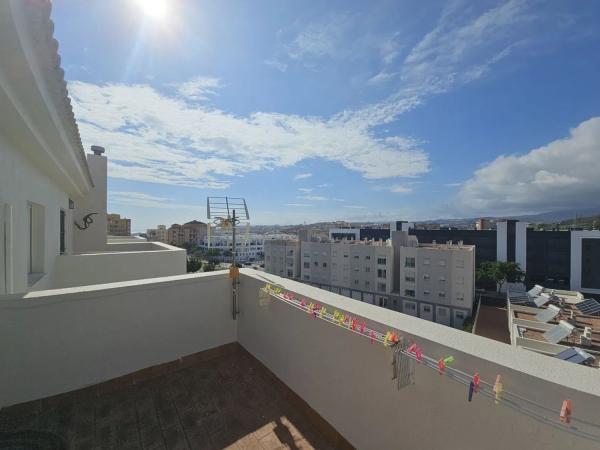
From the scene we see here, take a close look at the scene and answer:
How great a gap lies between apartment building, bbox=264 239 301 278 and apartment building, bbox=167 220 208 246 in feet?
117

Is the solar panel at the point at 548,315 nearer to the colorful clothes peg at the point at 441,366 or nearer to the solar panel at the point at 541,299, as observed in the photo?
→ the solar panel at the point at 541,299

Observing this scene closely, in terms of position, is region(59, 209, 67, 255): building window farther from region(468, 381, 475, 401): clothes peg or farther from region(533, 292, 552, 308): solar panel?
region(533, 292, 552, 308): solar panel

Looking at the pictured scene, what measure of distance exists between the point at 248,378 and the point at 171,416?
658mm

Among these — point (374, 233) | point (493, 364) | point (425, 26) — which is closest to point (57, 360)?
point (493, 364)

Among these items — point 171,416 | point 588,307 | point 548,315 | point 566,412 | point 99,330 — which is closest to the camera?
point 566,412

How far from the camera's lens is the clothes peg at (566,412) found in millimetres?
777

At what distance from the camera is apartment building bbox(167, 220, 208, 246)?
2440 inches

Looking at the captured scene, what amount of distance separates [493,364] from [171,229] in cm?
6954

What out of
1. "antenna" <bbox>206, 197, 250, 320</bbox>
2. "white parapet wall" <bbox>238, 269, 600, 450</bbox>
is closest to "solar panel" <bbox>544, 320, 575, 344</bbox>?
"white parapet wall" <bbox>238, 269, 600, 450</bbox>

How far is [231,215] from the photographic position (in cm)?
319

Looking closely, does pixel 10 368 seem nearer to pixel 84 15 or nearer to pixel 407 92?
pixel 84 15

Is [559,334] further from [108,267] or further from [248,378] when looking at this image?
[108,267]

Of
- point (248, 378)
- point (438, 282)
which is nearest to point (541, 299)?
point (438, 282)

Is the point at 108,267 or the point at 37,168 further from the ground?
the point at 37,168
